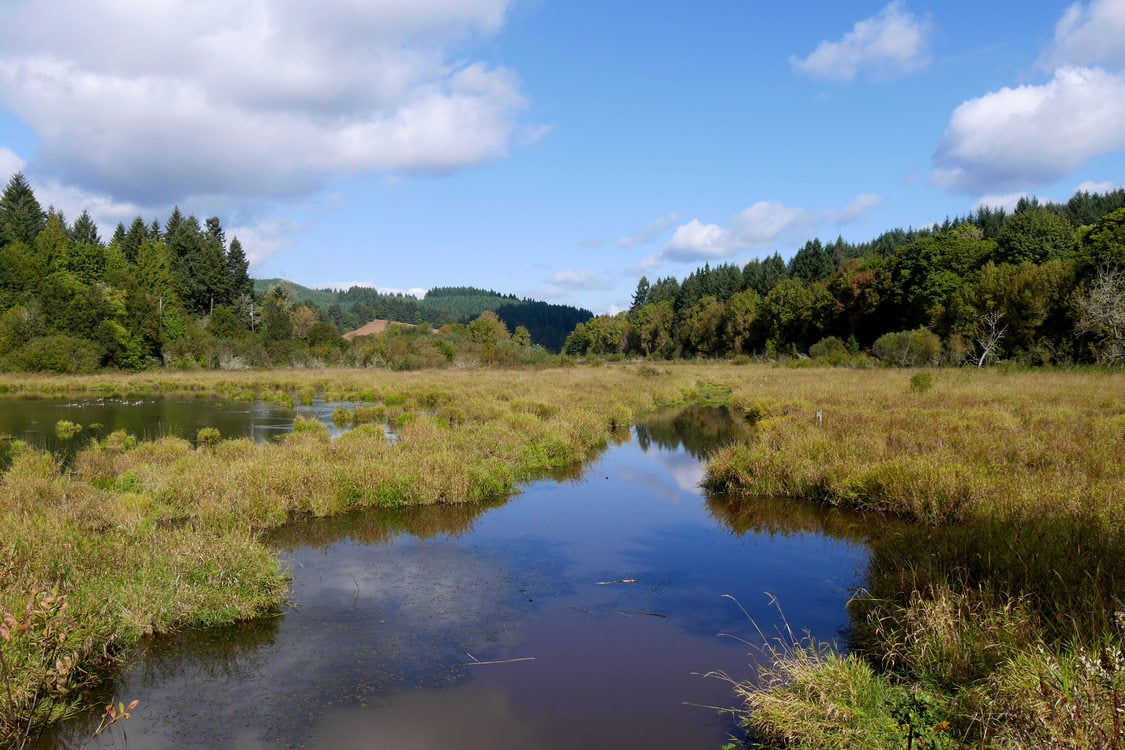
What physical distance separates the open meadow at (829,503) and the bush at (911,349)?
22.2 m

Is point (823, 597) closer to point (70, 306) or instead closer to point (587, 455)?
point (587, 455)

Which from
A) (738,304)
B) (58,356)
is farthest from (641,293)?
(58,356)

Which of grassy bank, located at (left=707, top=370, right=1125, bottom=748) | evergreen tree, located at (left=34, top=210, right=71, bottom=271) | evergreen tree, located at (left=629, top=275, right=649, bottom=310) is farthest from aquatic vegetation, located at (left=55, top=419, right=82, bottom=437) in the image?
evergreen tree, located at (left=629, top=275, right=649, bottom=310)

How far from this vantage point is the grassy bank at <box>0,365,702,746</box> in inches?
251

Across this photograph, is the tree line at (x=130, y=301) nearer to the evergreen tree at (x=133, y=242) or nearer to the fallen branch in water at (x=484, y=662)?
the evergreen tree at (x=133, y=242)

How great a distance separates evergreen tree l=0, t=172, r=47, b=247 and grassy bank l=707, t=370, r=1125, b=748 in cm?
8783

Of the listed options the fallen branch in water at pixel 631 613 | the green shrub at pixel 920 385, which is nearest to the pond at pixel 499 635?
the fallen branch in water at pixel 631 613

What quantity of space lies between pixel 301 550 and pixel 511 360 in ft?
185

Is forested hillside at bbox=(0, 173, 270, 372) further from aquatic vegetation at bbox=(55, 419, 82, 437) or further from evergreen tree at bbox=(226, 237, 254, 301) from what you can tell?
aquatic vegetation at bbox=(55, 419, 82, 437)

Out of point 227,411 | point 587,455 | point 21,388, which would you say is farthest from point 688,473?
A: point 21,388

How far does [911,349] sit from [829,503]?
1525 inches

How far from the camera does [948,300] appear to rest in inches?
2275

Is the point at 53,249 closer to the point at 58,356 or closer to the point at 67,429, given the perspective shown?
the point at 58,356

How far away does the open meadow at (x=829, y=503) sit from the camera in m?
5.48
